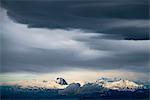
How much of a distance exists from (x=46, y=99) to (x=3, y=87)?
10138mm

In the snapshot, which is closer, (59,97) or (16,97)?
(16,97)

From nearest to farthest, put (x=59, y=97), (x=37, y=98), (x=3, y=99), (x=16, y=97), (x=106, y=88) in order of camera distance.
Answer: (x=3, y=99) → (x=16, y=97) → (x=37, y=98) → (x=59, y=97) → (x=106, y=88)

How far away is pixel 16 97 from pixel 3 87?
3.77 m

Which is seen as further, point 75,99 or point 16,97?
point 75,99

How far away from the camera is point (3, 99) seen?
11.9m

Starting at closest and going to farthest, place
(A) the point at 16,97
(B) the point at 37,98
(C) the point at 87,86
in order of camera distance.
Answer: (A) the point at 16,97 < (C) the point at 87,86 < (B) the point at 37,98

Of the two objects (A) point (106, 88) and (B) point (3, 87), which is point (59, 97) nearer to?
(A) point (106, 88)

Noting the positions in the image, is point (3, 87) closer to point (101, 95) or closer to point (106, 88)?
point (101, 95)

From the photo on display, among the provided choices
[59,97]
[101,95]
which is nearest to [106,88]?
[101,95]

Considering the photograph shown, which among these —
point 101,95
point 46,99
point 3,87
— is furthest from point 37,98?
point 3,87

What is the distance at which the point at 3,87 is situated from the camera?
496 inches

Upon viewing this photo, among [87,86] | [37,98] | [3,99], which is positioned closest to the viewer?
[3,99]

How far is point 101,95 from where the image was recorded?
24.0 meters

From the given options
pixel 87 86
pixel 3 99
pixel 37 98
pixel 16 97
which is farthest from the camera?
pixel 37 98
